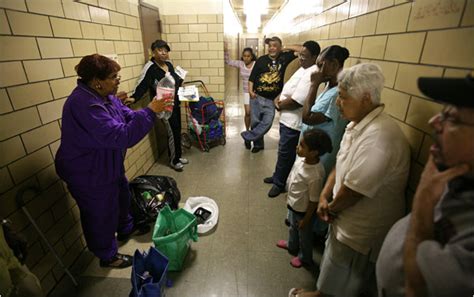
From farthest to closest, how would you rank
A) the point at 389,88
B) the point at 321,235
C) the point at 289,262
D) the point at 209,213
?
the point at 209,213 → the point at 321,235 → the point at 289,262 → the point at 389,88

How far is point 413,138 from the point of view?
1132mm

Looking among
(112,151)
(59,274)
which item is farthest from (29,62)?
(59,274)

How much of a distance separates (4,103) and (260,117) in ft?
8.96

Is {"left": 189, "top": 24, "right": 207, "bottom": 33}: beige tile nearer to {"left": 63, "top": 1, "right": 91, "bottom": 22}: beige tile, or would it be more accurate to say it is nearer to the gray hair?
{"left": 63, "top": 1, "right": 91, "bottom": 22}: beige tile

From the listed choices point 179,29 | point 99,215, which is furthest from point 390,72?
point 179,29

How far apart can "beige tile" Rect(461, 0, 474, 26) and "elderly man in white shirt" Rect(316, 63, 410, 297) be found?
0.30m

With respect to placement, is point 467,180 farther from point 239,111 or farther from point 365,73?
point 239,111

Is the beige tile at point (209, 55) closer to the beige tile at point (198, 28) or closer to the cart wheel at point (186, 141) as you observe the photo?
the beige tile at point (198, 28)

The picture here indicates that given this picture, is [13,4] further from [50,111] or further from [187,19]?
[187,19]

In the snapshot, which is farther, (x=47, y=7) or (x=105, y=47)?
(x=105, y=47)

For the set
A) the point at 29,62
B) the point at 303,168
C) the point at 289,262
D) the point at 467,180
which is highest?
the point at 29,62

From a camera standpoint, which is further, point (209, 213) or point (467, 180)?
point (209, 213)

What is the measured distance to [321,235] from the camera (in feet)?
6.61

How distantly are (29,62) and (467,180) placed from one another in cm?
212
